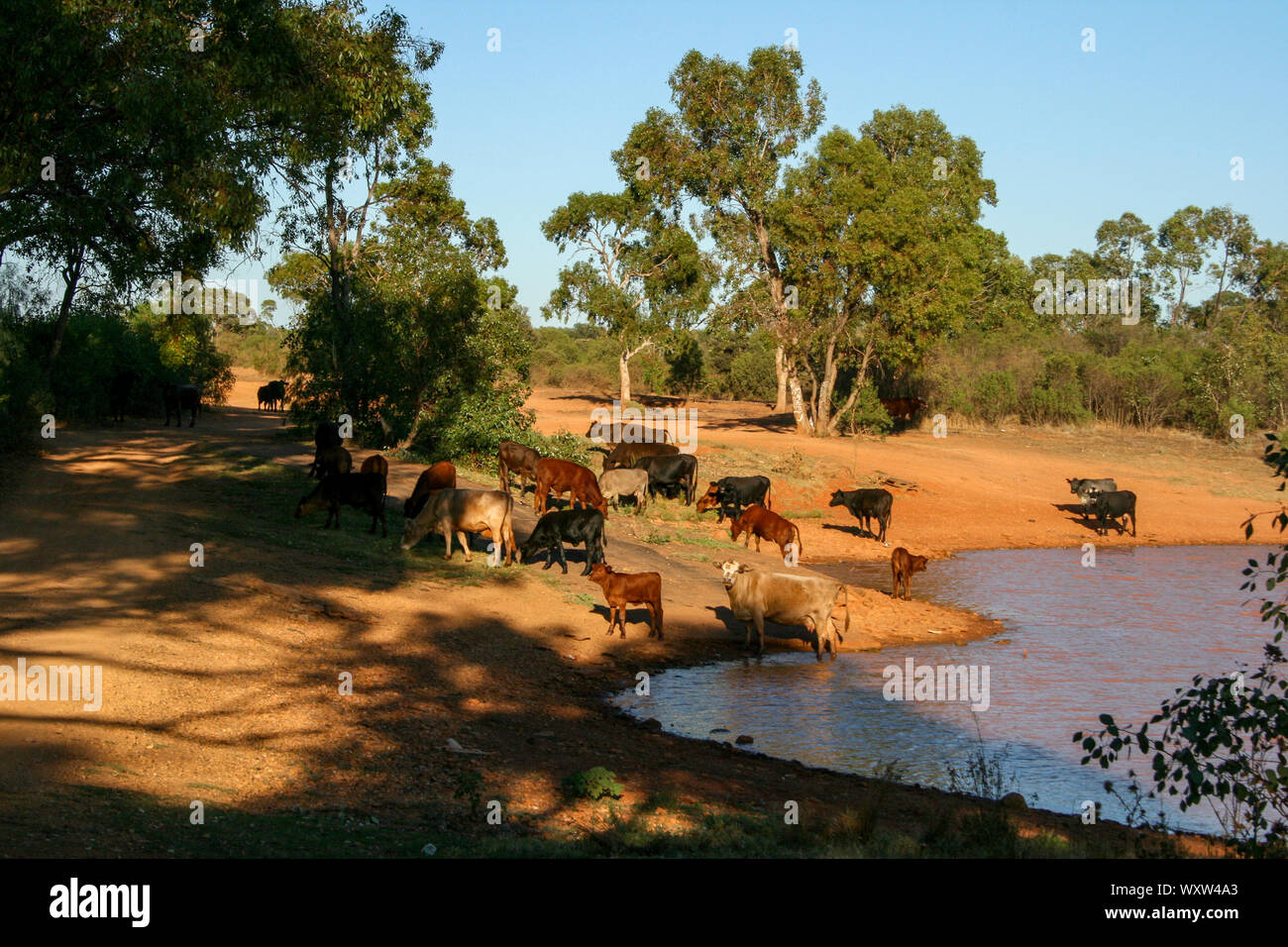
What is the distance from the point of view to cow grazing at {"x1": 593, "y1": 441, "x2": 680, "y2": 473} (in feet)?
89.8

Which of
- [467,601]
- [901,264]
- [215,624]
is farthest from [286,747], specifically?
[901,264]

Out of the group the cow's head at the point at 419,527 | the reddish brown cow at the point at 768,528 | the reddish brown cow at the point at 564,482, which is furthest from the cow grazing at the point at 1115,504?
the cow's head at the point at 419,527

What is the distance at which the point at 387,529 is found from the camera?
18.4 metres

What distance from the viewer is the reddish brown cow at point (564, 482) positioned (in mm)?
21703

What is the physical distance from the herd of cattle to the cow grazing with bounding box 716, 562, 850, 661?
0.05ft

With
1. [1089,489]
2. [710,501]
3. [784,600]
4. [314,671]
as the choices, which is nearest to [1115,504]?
[1089,489]

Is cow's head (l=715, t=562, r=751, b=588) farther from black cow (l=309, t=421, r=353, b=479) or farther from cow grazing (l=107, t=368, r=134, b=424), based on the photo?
cow grazing (l=107, t=368, r=134, b=424)

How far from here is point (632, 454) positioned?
2759 cm

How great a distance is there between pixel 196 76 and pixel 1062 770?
14.0m

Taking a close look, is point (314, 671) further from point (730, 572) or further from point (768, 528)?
point (768, 528)

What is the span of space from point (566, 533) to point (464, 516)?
1.67m

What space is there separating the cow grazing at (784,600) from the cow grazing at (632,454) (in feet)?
38.2

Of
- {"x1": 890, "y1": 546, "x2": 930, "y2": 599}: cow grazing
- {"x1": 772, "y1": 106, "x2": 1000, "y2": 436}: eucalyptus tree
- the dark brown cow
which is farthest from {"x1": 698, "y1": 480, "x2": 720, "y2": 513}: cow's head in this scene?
{"x1": 772, "y1": 106, "x2": 1000, "y2": 436}: eucalyptus tree

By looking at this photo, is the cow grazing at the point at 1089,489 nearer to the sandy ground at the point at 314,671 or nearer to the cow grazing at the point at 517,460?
the sandy ground at the point at 314,671
